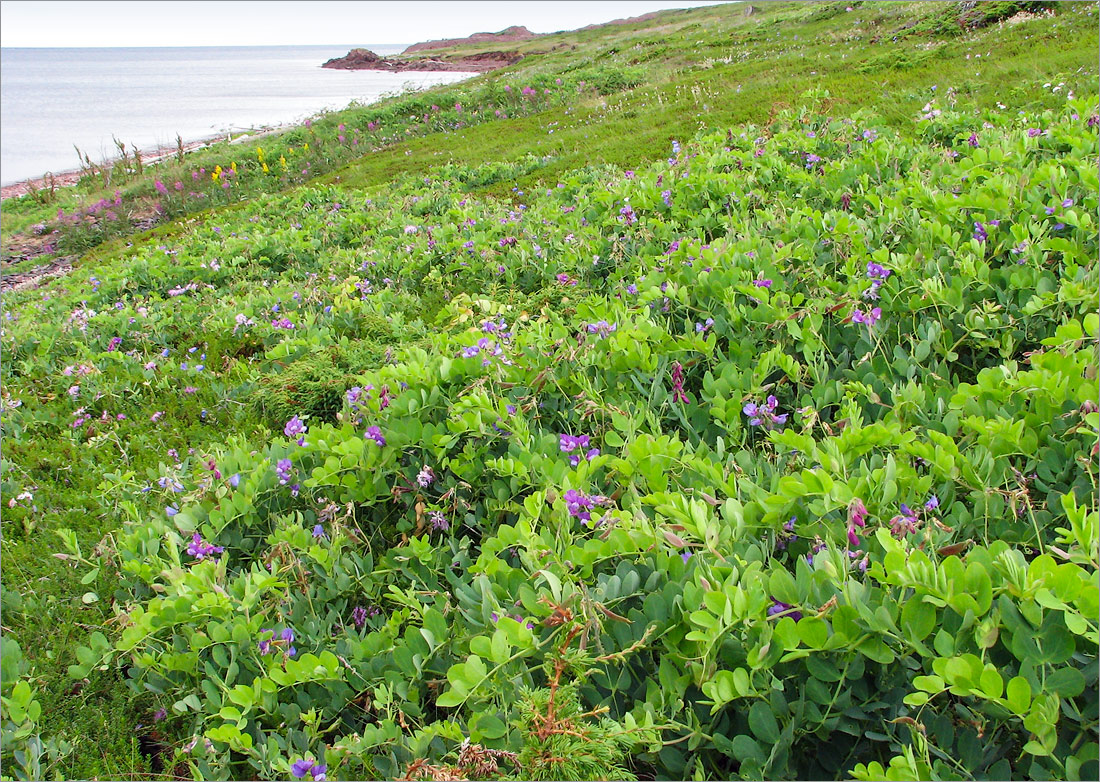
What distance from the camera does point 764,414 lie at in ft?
10.1

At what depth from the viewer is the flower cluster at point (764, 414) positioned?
3.04 meters

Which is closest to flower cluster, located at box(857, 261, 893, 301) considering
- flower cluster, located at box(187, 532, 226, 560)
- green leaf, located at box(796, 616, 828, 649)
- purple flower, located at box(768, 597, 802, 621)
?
purple flower, located at box(768, 597, 802, 621)

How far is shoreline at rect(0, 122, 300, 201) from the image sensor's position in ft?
80.7

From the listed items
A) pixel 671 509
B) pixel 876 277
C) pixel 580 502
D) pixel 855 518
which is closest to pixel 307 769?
pixel 580 502

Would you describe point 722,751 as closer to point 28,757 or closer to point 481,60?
point 28,757

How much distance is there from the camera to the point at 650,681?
77.4 inches

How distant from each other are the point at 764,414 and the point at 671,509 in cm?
104

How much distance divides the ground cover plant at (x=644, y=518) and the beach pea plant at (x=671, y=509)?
0.06 feet

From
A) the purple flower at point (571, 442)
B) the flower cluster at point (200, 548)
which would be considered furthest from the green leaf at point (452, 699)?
the flower cluster at point (200, 548)

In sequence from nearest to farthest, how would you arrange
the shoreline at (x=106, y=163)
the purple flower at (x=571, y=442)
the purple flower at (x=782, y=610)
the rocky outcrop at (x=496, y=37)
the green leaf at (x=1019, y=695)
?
the green leaf at (x=1019, y=695) < the purple flower at (x=782, y=610) < the purple flower at (x=571, y=442) < the shoreline at (x=106, y=163) < the rocky outcrop at (x=496, y=37)

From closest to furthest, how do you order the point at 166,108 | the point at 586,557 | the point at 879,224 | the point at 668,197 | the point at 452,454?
the point at 586,557 → the point at 452,454 → the point at 879,224 → the point at 668,197 → the point at 166,108

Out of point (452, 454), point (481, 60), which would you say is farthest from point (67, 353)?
point (481, 60)

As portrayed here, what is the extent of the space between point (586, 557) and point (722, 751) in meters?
0.66

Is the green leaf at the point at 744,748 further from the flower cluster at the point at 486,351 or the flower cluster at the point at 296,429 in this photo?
the flower cluster at the point at 296,429
